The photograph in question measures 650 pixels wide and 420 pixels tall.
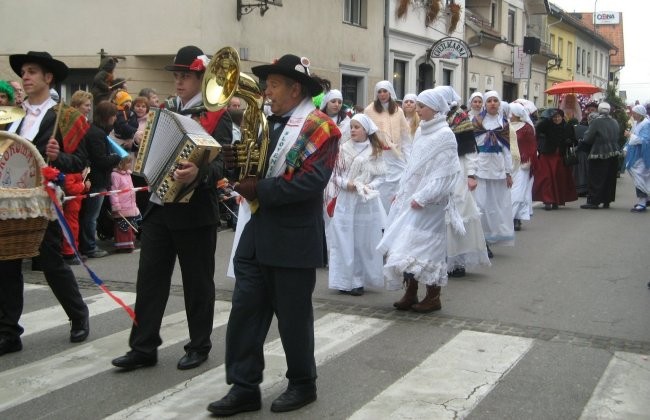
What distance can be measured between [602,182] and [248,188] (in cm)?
1337

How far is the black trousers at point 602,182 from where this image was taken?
16672 millimetres

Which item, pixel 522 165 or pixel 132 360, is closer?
pixel 132 360

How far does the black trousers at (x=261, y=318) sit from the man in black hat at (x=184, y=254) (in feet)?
2.42

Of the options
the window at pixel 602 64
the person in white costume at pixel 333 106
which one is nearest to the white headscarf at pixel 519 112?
the person in white costume at pixel 333 106

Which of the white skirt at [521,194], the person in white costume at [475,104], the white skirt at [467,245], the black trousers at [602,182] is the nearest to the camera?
the white skirt at [467,245]

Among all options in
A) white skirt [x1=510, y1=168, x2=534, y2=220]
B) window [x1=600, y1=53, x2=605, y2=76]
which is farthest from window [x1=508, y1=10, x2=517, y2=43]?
white skirt [x1=510, y1=168, x2=534, y2=220]

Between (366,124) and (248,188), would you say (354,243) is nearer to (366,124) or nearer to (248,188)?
(366,124)

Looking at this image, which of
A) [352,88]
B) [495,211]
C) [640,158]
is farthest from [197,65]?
[352,88]

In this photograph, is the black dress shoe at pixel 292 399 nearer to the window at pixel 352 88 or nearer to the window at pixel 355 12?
the window at pixel 352 88

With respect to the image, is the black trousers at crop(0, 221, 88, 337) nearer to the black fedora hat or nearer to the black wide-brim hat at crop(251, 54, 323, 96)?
the black fedora hat

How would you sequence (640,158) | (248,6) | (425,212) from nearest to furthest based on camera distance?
(425,212) → (640,158) → (248,6)

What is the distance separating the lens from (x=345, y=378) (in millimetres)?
5441

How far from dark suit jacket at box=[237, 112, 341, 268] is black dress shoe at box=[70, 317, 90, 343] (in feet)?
6.70

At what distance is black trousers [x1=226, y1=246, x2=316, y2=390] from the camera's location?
15.6 ft
